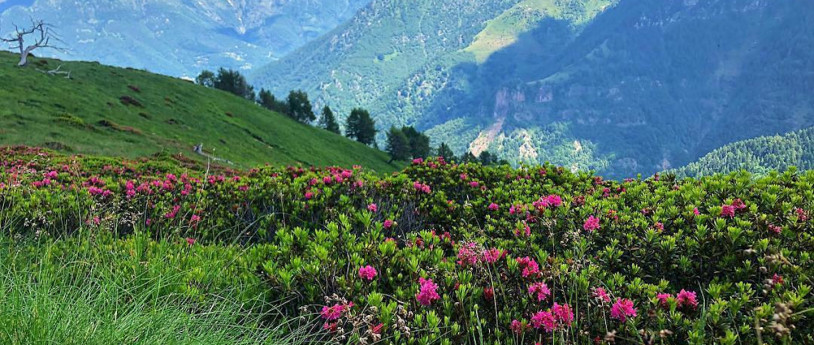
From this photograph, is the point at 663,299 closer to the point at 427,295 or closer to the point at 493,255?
the point at 493,255

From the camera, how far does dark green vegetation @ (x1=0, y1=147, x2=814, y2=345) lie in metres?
3.52

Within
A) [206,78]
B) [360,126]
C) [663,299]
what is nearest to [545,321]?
[663,299]

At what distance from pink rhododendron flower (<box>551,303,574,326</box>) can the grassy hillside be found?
127 feet

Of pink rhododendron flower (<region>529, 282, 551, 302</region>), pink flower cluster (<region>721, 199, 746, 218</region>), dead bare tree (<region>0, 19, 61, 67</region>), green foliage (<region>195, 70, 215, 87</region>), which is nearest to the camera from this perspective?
pink rhododendron flower (<region>529, 282, 551, 302</region>)

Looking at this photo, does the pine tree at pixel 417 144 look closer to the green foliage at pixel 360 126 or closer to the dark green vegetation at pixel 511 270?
the green foliage at pixel 360 126

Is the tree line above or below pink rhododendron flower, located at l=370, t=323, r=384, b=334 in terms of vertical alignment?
above

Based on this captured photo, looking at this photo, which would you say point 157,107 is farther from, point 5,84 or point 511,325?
point 511,325

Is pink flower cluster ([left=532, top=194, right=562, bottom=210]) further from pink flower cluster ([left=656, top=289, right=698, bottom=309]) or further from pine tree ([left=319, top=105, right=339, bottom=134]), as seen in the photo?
pine tree ([left=319, top=105, right=339, bottom=134])

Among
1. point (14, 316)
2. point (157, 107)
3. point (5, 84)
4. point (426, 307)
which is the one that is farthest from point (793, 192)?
point (157, 107)

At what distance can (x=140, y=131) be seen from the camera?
4438 centimetres

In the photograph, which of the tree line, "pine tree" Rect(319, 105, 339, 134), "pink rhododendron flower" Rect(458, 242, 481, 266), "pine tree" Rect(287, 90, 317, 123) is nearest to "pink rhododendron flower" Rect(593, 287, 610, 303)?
"pink rhododendron flower" Rect(458, 242, 481, 266)

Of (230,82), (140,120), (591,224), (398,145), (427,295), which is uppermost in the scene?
(230,82)

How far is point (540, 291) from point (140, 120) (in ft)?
186

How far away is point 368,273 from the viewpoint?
443 cm
